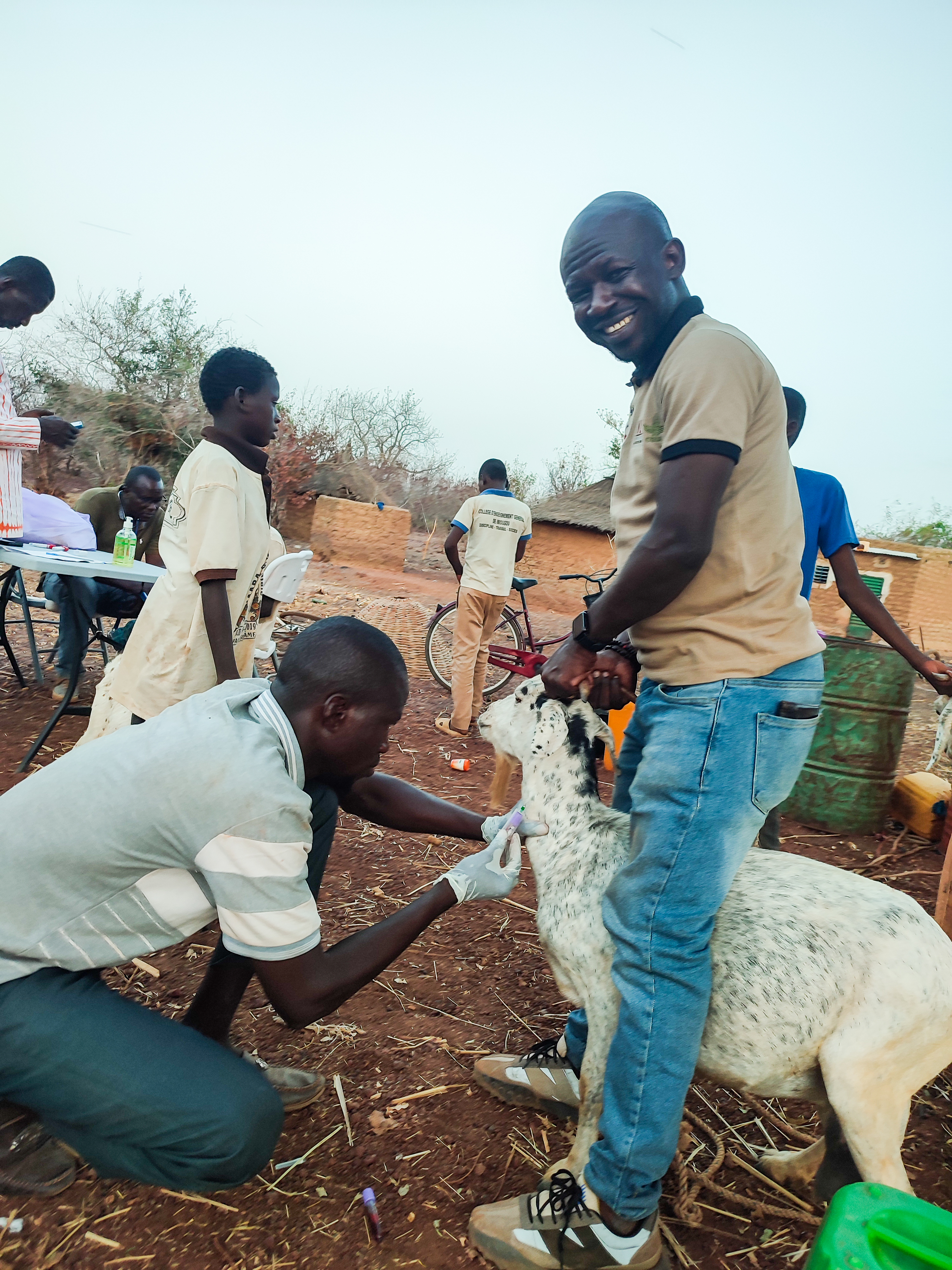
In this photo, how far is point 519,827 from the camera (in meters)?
2.38

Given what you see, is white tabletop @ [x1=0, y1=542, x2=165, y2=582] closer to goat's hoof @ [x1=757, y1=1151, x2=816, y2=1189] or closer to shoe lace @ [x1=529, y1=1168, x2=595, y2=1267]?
shoe lace @ [x1=529, y1=1168, x2=595, y2=1267]

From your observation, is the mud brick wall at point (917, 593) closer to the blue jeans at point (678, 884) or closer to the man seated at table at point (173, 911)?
the blue jeans at point (678, 884)

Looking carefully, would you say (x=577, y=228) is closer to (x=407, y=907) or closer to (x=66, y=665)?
(x=407, y=907)

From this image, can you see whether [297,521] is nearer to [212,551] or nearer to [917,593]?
[917,593]

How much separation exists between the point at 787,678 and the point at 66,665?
20.1ft

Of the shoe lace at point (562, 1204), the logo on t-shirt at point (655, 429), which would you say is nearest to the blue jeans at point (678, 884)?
the shoe lace at point (562, 1204)

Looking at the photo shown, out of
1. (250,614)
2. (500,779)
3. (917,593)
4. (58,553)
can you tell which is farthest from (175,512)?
(917,593)

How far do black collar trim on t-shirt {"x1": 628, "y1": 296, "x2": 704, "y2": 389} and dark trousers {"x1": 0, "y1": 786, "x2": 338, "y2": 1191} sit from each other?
2.05 meters

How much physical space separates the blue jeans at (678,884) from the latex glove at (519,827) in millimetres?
483

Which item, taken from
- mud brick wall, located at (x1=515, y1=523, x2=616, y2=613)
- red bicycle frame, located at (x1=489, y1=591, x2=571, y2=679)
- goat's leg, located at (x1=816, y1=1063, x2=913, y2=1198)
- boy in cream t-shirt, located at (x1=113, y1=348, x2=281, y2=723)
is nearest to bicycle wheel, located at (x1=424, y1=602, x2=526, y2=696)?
red bicycle frame, located at (x1=489, y1=591, x2=571, y2=679)

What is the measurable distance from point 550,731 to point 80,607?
4259mm

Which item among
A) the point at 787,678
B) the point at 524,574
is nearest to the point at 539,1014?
the point at 787,678

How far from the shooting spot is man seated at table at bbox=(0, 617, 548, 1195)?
70.7 inches

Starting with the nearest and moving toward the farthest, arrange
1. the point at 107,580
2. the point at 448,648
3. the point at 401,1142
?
the point at 401,1142 < the point at 107,580 < the point at 448,648
